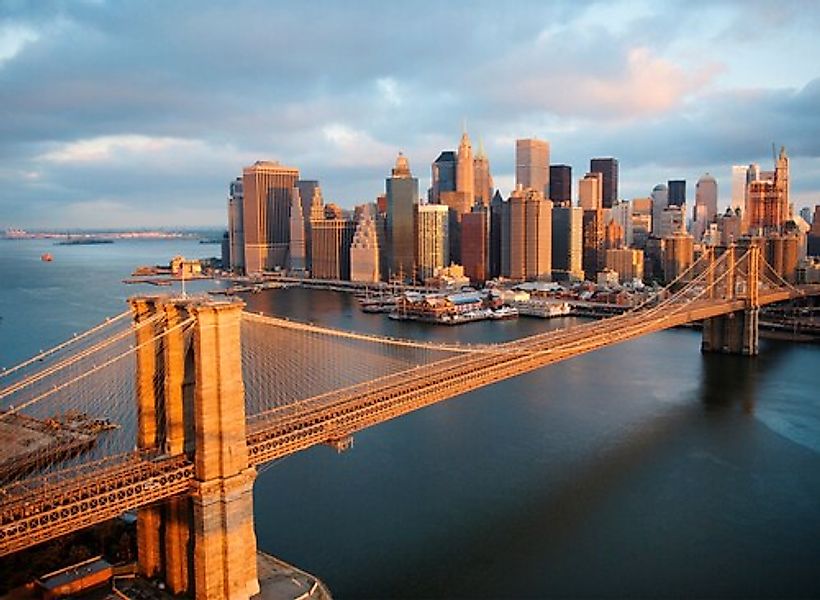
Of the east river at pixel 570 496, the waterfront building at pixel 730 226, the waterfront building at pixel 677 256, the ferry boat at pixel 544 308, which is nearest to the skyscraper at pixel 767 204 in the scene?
the waterfront building at pixel 730 226

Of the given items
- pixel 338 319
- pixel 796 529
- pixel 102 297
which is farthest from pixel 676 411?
pixel 102 297

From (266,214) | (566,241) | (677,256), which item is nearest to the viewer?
(677,256)

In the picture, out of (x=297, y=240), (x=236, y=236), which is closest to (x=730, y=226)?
(x=297, y=240)

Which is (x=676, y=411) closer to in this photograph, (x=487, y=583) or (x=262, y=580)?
(x=487, y=583)

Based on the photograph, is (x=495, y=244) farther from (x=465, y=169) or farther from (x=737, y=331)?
(x=737, y=331)

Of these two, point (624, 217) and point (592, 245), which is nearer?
point (592, 245)

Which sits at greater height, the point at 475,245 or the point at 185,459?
the point at 475,245
